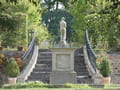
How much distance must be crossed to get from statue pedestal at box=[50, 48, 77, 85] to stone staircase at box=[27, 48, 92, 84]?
915mm

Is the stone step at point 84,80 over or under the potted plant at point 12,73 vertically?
under

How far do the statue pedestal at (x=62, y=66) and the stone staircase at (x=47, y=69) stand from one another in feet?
3.00

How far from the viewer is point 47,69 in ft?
52.2

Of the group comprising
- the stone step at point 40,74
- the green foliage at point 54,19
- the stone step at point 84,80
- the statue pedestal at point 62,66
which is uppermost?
the green foliage at point 54,19

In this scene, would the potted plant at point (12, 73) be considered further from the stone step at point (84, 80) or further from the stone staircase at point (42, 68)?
the stone step at point (84, 80)

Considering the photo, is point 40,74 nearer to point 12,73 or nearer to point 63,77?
point 12,73

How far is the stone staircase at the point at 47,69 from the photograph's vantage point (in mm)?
14320

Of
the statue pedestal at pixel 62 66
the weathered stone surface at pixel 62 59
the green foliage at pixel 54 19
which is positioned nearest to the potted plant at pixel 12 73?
the statue pedestal at pixel 62 66

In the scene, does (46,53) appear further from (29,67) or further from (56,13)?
(56,13)

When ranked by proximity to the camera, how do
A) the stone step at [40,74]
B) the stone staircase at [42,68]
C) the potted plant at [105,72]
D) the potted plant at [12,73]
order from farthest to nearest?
the stone step at [40,74] → the stone staircase at [42,68] → the potted plant at [12,73] → the potted plant at [105,72]

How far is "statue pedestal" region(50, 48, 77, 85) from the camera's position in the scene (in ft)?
42.4

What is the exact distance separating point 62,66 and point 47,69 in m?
3.05

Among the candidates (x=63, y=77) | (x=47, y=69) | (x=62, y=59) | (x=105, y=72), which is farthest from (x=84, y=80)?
(x=47, y=69)

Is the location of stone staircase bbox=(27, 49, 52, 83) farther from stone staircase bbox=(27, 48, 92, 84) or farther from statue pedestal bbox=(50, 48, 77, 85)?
statue pedestal bbox=(50, 48, 77, 85)
